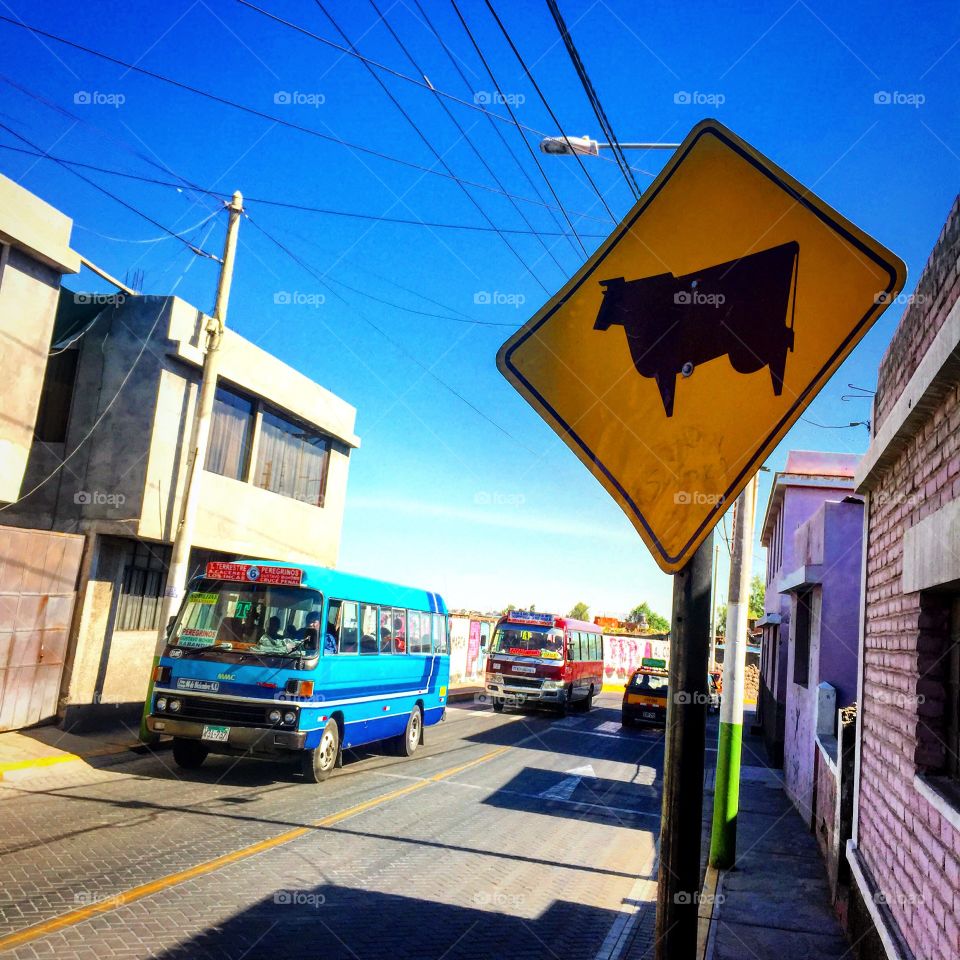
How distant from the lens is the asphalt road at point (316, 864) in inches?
241

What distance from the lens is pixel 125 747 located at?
13594 mm

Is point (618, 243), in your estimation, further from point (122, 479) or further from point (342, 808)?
point (122, 479)

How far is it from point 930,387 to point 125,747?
42.7ft

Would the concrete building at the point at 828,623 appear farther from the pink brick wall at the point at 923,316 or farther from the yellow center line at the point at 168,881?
the yellow center line at the point at 168,881

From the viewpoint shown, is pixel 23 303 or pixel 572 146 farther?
pixel 23 303

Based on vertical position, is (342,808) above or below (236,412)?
below

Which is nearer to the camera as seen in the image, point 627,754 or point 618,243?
point 618,243

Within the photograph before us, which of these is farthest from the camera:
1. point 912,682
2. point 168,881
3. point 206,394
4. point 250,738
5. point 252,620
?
point 206,394

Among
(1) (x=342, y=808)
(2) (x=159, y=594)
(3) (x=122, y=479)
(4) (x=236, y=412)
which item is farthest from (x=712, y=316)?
(4) (x=236, y=412)

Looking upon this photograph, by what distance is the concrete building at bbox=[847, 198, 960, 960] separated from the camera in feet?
12.8

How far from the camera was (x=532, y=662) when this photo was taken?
2575 cm

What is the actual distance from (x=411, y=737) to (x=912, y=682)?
1257 cm

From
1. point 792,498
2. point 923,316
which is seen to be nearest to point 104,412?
point 923,316

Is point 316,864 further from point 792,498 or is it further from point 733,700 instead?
point 792,498
